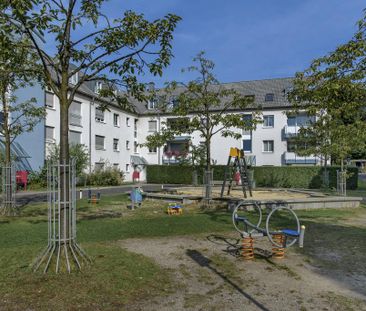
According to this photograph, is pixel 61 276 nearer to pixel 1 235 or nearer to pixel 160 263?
pixel 160 263

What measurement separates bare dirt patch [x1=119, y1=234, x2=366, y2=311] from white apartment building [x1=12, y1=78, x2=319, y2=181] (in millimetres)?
26504

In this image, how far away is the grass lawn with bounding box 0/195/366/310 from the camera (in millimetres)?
4645

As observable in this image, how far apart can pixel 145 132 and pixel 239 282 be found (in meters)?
43.3

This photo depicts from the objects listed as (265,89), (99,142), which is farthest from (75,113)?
(265,89)

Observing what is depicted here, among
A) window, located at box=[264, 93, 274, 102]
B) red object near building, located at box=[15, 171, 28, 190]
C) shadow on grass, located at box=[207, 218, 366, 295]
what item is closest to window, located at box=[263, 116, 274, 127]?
window, located at box=[264, 93, 274, 102]

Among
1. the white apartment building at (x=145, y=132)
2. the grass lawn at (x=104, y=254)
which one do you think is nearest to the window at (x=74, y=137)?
the white apartment building at (x=145, y=132)

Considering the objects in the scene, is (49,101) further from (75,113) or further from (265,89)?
(265,89)

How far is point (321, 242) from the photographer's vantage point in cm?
829

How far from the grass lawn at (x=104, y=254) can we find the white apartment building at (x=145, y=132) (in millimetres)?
21466

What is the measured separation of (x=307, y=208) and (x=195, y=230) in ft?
21.7

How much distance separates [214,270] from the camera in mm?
5949

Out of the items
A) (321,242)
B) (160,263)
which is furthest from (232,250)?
(321,242)

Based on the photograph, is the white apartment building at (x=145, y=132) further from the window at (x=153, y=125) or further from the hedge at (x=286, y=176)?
the hedge at (x=286, y=176)

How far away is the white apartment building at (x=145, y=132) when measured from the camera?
35.4 m
